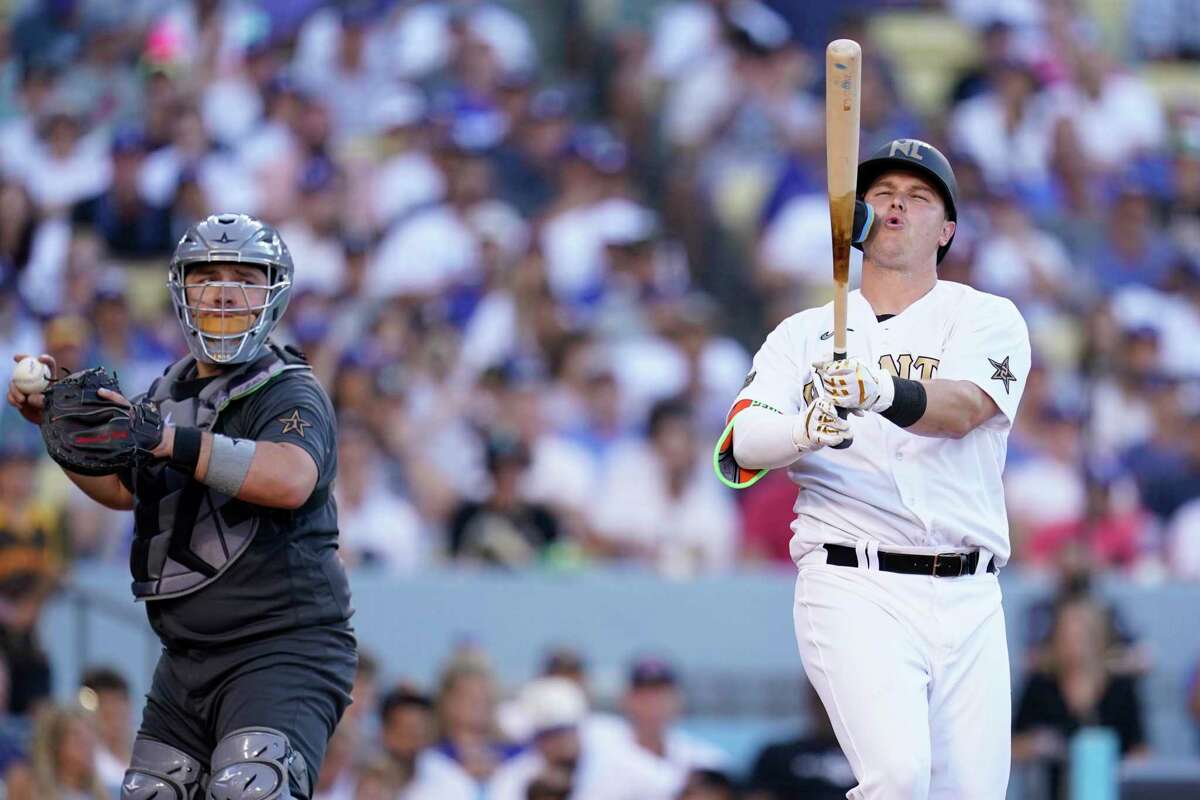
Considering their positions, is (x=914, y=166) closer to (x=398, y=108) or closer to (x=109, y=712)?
(x=109, y=712)

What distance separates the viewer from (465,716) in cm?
880

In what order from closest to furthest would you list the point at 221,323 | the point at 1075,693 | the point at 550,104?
the point at 221,323 → the point at 1075,693 → the point at 550,104

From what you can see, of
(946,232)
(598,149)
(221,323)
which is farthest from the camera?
(598,149)

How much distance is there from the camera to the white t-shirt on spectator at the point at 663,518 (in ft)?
34.3

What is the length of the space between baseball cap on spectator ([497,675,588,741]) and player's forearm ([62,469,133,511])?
354 cm

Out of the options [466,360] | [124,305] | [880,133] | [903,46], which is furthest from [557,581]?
[903,46]

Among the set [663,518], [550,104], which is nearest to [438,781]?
[663,518]

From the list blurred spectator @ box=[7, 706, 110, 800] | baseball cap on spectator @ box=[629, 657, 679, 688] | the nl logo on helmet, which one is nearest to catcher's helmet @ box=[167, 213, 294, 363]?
the nl logo on helmet

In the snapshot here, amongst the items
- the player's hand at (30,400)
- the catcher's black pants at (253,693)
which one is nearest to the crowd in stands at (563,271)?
the catcher's black pants at (253,693)

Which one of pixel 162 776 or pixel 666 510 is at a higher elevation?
pixel 666 510

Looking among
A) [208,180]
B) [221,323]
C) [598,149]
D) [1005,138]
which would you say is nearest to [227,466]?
[221,323]

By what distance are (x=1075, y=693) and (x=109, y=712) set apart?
14.3 ft

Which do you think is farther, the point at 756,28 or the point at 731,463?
the point at 756,28

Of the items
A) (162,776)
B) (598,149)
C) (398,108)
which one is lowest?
(162,776)
